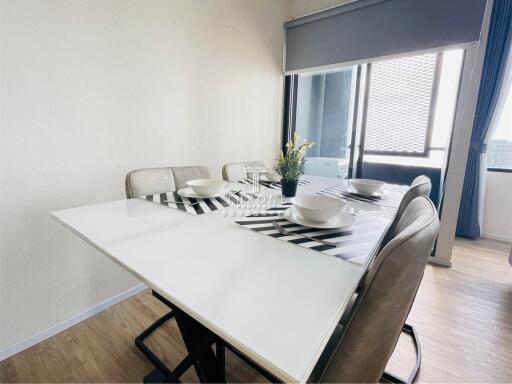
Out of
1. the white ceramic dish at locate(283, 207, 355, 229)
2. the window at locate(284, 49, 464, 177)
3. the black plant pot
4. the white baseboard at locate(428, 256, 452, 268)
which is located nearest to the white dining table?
the white ceramic dish at locate(283, 207, 355, 229)

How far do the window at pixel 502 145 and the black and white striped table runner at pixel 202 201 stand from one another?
2931mm

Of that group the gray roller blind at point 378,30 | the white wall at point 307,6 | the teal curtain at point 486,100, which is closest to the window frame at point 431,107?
the gray roller blind at point 378,30

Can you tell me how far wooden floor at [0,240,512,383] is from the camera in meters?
1.19

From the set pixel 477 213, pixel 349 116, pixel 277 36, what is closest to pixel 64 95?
pixel 277 36

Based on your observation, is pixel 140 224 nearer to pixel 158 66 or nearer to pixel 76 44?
pixel 76 44

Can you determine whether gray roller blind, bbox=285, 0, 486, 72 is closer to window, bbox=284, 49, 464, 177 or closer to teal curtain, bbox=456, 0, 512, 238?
window, bbox=284, 49, 464, 177

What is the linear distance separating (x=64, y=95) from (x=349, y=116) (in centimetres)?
260

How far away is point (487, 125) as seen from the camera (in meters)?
2.56

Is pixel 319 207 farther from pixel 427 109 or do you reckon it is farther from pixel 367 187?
pixel 427 109

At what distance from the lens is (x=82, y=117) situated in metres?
1.40

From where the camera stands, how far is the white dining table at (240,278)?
0.37 m

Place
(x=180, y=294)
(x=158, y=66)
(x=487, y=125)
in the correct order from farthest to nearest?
(x=487, y=125) < (x=158, y=66) < (x=180, y=294)

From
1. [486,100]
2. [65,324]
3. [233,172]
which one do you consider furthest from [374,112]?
[65,324]

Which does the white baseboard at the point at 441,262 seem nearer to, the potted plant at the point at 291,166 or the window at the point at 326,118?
the window at the point at 326,118
